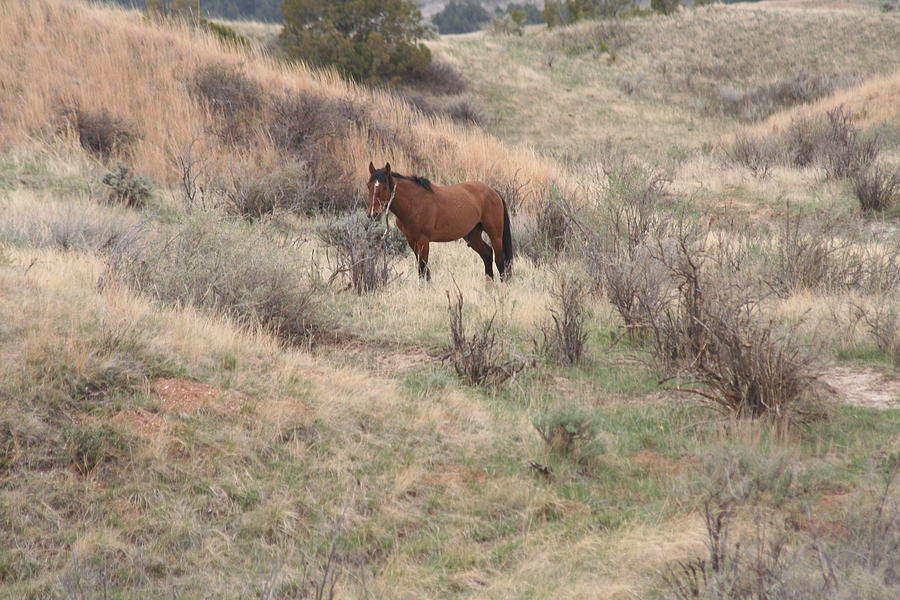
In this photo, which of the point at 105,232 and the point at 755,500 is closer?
the point at 755,500

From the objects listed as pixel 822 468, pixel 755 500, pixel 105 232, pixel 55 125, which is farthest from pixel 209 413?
pixel 55 125

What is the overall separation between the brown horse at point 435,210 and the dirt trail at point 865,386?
169 inches

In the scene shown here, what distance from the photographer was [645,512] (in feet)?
15.4

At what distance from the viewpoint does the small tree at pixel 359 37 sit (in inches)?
1149

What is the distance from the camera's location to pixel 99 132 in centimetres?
1386

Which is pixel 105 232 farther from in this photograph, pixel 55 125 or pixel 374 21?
pixel 374 21

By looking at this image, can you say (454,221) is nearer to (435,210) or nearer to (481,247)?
(435,210)

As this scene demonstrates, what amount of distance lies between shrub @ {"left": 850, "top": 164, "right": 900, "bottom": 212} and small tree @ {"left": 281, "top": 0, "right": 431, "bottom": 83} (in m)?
17.8

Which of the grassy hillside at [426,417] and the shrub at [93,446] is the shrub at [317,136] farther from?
the shrub at [93,446]

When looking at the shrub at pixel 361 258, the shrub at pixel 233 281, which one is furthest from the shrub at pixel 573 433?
the shrub at pixel 361 258

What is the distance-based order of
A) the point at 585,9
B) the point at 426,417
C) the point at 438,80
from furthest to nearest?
the point at 585,9 → the point at 438,80 → the point at 426,417

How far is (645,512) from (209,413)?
2687 mm

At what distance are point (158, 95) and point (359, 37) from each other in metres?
16.7

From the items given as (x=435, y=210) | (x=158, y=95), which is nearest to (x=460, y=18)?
(x=158, y=95)
